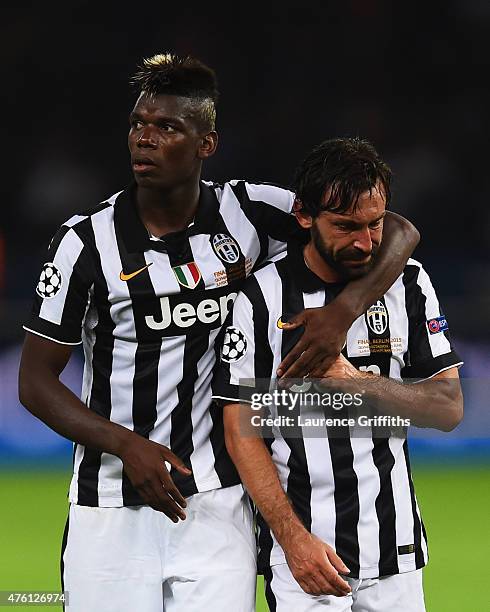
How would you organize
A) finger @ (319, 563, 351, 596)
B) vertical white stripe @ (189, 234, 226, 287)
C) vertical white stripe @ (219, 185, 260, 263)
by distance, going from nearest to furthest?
finger @ (319, 563, 351, 596) → vertical white stripe @ (189, 234, 226, 287) → vertical white stripe @ (219, 185, 260, 263)

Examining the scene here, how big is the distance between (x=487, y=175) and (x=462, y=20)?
1380 mm

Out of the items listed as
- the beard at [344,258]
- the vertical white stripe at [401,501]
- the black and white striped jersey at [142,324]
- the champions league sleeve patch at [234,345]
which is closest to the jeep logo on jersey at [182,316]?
the black and white striped jersey at [142,324]

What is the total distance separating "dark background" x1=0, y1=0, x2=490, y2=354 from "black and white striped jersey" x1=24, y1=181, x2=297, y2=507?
626 centimetres

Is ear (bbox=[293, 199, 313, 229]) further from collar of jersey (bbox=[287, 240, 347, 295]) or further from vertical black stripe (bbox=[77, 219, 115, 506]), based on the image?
vertical black stripe (bbox=[77, 219, 115, 506])

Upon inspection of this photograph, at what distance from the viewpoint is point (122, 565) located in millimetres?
2842

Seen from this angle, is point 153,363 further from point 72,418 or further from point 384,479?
point 384,479

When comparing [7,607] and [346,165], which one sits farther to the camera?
[7,607]

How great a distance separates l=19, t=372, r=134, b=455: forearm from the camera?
271 cm

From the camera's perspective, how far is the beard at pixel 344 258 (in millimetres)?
2676

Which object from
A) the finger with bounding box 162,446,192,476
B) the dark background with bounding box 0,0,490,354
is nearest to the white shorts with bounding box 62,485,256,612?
the finger with bounding box 162,446,192,476

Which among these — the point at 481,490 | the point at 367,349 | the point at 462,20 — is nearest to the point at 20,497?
the point at 481,490

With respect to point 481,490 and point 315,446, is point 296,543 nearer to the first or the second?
point 315,446

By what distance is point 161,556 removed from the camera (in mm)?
2846

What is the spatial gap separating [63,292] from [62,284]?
0.02 m
